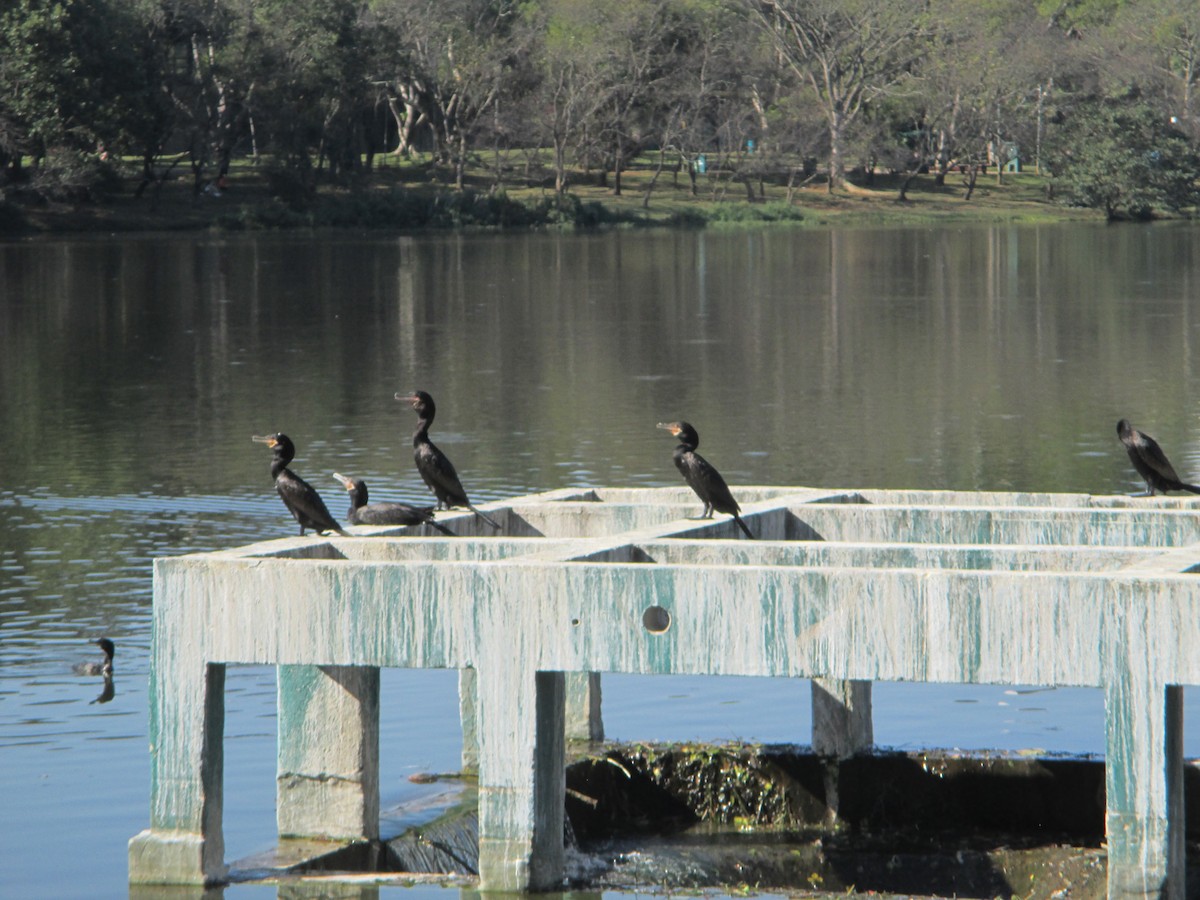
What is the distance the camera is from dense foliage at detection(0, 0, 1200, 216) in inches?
3469

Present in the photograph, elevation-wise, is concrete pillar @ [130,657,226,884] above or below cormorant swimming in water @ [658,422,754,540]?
below

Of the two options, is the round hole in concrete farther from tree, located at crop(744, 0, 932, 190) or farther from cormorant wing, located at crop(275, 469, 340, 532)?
tree, located at crop(744, 0, 932, 190)

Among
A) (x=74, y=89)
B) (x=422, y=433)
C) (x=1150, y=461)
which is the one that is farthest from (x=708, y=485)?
(x=74, y=89)

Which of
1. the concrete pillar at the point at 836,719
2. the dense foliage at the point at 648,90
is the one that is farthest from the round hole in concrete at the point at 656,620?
the dense foliage at the point at 648,90

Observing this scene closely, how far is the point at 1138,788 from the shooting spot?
8.05 m

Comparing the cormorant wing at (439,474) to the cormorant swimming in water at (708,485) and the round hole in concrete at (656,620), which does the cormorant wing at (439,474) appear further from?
the round hole in concrete at (656,620)

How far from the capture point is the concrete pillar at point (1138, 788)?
8008 millimetres

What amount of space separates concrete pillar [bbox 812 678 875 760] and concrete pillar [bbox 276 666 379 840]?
A: 8.18 ft

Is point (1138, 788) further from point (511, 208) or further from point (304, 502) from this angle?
point (511, 208)

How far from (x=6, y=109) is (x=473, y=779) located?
7205 centimetres

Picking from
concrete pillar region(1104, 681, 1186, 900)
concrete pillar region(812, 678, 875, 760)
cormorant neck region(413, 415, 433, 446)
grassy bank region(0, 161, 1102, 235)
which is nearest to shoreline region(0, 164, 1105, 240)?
grassy bank region(0, 161, 1102, 235)

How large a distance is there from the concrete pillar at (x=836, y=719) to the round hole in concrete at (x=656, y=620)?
2.57 meters

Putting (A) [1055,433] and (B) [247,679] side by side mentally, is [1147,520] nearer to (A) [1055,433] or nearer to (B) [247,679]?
(B) [247,679]

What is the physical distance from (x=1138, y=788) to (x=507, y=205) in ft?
284
